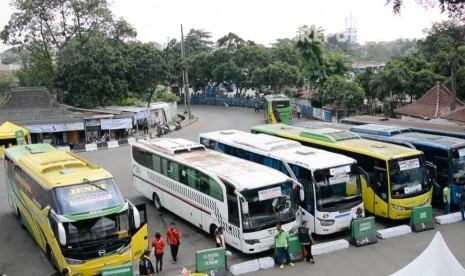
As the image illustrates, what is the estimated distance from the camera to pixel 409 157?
15.3 meters

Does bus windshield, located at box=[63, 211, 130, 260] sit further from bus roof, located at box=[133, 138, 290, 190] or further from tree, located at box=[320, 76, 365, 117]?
tree, located at box=[320, 76, 365, 117]

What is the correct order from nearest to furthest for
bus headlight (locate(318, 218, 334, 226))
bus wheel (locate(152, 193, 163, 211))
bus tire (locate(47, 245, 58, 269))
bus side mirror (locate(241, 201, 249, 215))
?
bus tire (locate(47, 245, 58, 269))
bus side mirror (locate(241, 201, 249, 215))
bus headlight (locate(318, 218, 334, 226))
bus wheel (locate(152, 193, 163, 211))

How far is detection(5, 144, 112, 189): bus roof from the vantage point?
41.9ft

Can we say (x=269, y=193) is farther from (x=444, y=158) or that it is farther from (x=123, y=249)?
(x=444, y=158)

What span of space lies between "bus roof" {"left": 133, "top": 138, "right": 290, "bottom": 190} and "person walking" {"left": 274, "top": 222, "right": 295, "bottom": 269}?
A: 132 centimetres

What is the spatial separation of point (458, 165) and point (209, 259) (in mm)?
9440

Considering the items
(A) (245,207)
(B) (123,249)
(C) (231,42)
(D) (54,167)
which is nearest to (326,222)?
(A) (245,207)

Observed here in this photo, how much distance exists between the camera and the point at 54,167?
13969 mm

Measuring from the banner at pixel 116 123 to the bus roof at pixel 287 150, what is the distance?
56.4 ft

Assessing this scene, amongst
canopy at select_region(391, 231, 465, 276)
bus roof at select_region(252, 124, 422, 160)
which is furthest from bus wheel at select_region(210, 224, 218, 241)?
canopy at select_region(391, 231, 465, 276)

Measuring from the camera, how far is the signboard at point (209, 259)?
12148 mm

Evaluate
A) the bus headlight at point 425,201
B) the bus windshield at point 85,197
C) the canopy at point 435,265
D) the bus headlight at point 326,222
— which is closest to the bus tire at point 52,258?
the bus windshield at point 85,197

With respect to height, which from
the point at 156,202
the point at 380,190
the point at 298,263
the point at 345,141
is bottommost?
the point at 298,263

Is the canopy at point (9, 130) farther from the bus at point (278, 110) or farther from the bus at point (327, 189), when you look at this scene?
the bus at point (327, 189)
